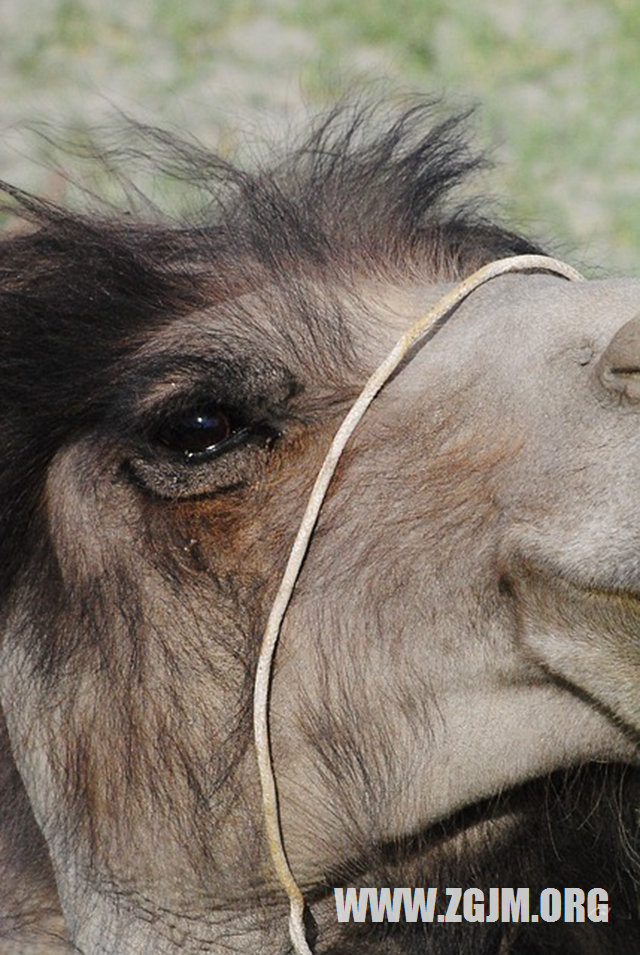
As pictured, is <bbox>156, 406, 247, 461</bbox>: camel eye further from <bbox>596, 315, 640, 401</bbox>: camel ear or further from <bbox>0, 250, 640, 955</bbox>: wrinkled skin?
<bbox>596, 315, 640, 401</bbox>: camel ear

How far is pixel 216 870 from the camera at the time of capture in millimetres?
2396

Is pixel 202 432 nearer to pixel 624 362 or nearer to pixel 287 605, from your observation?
pixel 287 605

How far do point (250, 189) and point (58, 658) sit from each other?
906mm

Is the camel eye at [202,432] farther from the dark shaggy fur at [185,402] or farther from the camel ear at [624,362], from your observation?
the camel ear at [624,362]

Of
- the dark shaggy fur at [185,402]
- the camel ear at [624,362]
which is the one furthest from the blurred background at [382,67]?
the camel ear at [624,362]

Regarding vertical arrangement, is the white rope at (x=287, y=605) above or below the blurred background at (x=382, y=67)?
below

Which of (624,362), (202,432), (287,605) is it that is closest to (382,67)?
(202,432)

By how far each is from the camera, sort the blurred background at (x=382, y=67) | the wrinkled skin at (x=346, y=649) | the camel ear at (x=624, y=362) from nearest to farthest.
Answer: the camel ear at (x=624, y=362)
the wrinkled skin at (x=346, y=649)
the blurred background at (x=382, y=67)

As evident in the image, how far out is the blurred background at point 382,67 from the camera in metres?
6.84

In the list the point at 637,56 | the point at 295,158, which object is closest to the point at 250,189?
the point at 295,158

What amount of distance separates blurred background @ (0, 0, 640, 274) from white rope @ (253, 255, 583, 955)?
4385 millimetres

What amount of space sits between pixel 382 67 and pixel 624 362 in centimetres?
572

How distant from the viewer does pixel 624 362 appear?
1.96 meters

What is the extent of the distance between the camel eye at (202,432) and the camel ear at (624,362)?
595 millimetres
